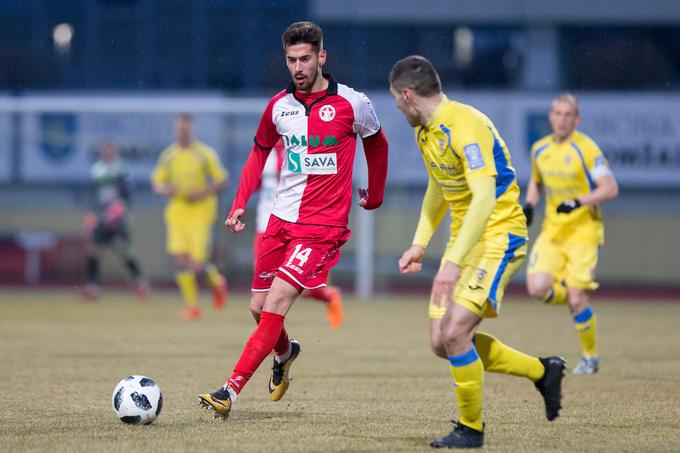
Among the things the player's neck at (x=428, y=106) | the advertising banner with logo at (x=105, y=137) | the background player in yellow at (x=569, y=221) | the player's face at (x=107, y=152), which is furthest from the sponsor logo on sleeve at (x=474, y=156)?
the advertising banner with logo at (x=105, y=137)

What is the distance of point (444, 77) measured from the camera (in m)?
22.3

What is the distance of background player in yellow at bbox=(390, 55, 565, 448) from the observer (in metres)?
5.69

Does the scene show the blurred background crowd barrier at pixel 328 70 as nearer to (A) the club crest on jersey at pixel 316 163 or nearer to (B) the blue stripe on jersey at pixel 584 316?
(B) the blue stripe on jersey at pixel 584 316

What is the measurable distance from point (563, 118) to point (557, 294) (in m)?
1.45

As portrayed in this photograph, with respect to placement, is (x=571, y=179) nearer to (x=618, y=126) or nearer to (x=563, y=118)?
(x=563, y=118)

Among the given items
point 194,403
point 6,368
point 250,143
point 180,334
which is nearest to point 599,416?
point 194,403

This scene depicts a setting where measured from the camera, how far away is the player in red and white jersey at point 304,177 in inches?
272

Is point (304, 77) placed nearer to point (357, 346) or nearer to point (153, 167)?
point (357, 346)

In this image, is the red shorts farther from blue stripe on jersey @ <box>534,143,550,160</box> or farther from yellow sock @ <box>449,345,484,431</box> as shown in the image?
blue stripe on jersey @ <box>534,143,550,160</box>

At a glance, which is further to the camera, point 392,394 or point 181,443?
point 392,394

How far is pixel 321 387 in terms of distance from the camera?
27.5 feet

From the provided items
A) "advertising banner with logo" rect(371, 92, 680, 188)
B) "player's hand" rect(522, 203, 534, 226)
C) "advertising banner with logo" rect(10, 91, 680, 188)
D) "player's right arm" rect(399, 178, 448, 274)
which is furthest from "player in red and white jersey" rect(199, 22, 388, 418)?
"advertising banner with logo" rect(371, 92, 680, 188)

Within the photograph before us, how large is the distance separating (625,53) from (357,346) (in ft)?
41.1

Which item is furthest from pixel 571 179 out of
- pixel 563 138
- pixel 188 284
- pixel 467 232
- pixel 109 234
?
pixel 109 234
